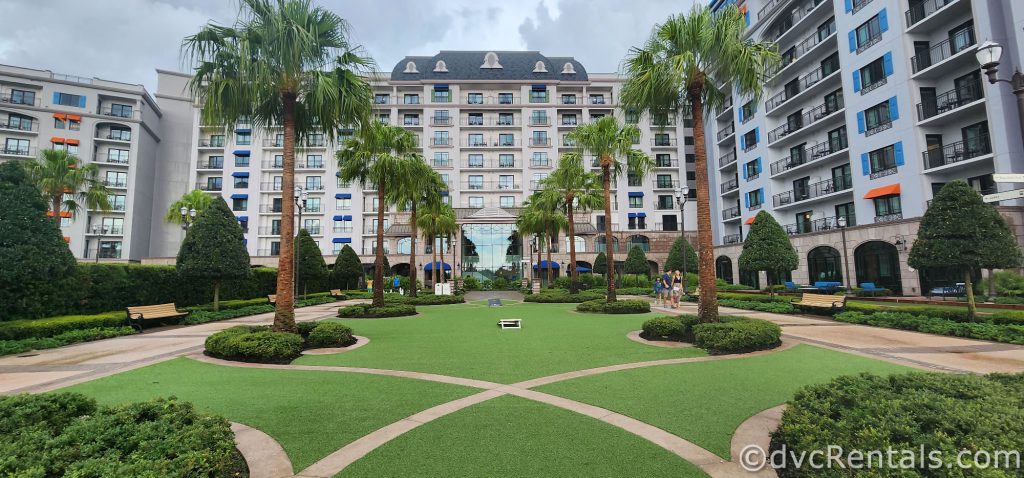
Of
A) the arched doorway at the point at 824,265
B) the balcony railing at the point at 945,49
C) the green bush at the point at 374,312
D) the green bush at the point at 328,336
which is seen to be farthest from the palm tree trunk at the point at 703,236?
the arched doorway at the point at 824,265

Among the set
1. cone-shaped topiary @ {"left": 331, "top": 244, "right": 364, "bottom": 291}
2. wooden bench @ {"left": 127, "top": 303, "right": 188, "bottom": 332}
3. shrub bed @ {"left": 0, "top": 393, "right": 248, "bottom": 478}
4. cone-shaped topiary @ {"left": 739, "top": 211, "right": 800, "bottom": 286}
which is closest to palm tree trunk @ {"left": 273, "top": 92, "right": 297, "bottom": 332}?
shrub bed @ {"left": 0, "top": 393, "right": 248, "bottom": 478}

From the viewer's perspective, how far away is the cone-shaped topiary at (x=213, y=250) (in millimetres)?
18547

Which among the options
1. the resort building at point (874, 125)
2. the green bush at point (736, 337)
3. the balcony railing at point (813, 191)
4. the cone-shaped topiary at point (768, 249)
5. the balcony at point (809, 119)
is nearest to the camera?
the green bush at point (736, 337)

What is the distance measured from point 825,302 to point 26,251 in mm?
27353

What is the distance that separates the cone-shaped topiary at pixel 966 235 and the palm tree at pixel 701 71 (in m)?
7.84

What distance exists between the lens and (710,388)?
21.3ft

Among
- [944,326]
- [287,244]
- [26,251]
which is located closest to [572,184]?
[944,326]

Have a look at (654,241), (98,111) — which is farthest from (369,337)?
(98,111)

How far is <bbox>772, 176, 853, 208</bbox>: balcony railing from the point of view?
32.5 m

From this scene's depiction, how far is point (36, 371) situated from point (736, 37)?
18.3 m

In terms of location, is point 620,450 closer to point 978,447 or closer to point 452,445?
point 452,445

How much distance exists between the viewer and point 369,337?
12484 millimetres

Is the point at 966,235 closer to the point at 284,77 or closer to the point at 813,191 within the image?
the point at 284,77

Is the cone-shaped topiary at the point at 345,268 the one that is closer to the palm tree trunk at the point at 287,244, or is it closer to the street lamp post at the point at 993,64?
the palm tree trunk at the point at 287,244
